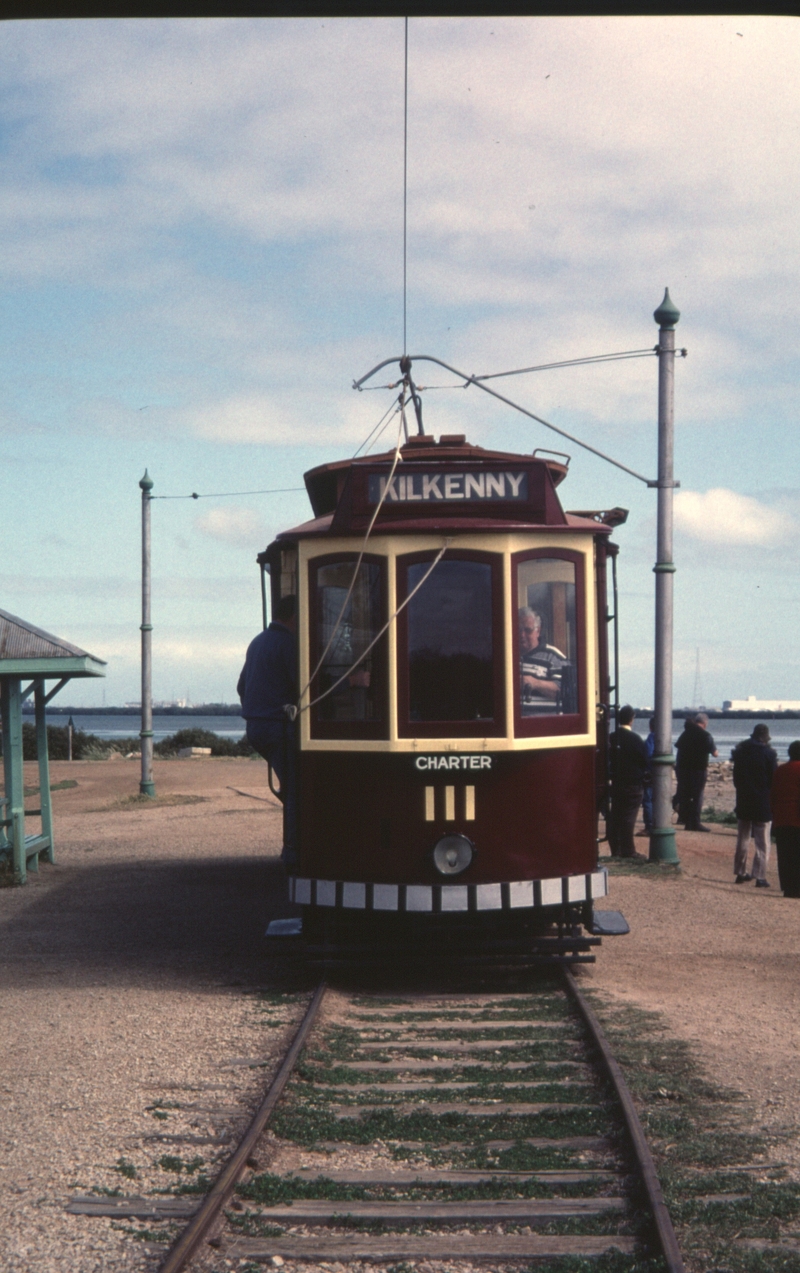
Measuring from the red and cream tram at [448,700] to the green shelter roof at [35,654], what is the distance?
6.63m

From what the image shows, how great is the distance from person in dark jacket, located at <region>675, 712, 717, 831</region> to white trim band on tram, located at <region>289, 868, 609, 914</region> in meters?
10.2

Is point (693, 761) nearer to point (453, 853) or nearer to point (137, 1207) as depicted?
point (453, 853)

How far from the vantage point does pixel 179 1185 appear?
206 inches

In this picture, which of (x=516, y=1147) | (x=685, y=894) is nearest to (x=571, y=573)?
(x=516, y=1147)

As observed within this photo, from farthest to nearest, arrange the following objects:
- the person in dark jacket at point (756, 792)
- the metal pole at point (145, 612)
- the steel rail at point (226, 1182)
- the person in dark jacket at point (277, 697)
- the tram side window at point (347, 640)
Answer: the metal pole at point (145, 612)
the person in dark jacket at point (756, 792)
the person in dark jacket at point (277, 697)
the tram side window at point (347, 640)
the steel rail at point (226, 1182)

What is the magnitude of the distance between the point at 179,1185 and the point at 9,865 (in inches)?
450

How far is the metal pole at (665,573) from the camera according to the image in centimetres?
1623

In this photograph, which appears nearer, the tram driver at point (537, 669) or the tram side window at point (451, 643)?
the tram side window at point (451, 643)

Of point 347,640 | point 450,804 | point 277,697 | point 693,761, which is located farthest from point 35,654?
point 693,761

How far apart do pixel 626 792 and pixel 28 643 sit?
731 centimetres

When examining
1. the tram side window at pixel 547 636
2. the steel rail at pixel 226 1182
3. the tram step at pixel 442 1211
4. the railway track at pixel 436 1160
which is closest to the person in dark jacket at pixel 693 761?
the tram side window at pixel 547 636

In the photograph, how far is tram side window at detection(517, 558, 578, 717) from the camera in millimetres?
9055

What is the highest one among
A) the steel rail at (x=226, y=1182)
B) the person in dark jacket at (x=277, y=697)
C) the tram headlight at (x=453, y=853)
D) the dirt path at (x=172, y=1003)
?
the person in dark jacket at (x=277, y=697)

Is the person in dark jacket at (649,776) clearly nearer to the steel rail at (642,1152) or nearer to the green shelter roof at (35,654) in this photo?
the green shelter roof at (35,654)
